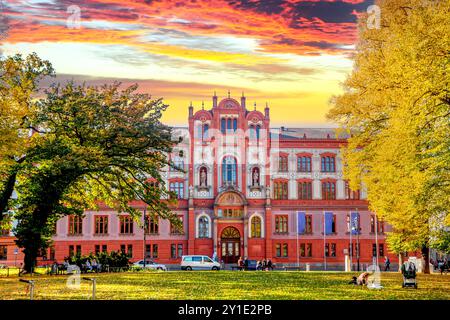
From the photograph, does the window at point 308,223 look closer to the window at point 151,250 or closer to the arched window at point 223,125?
the arched window at point 223,125

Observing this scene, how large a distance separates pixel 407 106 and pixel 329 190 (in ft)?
156

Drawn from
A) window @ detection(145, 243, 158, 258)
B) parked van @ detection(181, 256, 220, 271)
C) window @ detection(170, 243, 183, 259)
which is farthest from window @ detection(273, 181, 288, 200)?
parked van @ detection(181, 256, 220, 271)

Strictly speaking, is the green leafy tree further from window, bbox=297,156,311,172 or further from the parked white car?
window, bbox=297,156,311,172

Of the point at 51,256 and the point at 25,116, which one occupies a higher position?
the point at 25,116

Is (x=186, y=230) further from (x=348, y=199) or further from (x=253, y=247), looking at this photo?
(x=348, y=199)

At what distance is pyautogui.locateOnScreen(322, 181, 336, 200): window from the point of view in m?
73.9

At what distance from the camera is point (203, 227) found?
2815 inches

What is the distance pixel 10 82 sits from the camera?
34.6 m

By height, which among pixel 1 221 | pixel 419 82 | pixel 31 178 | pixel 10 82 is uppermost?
pixel 10 82

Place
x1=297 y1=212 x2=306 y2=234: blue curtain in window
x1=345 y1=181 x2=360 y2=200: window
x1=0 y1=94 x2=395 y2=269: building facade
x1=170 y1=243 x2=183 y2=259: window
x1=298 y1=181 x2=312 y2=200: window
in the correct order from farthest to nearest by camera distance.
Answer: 1. x1=345 y1=181 x2=360 y2=200: window
2. x1=298 y1=181 x2=312 y2=200: window
3. x1=170 y1=243 x2=183 y2=259: window
4. x1=0 y1=94 x2=395 y2=269: building facade
5. x1=297 y1=212 x2=306 y2=234: blue curtain in window

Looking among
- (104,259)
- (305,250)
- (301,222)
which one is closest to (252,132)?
(301,222)

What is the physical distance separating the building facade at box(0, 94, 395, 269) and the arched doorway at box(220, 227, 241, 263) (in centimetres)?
11

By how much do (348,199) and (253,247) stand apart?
41.7ft
